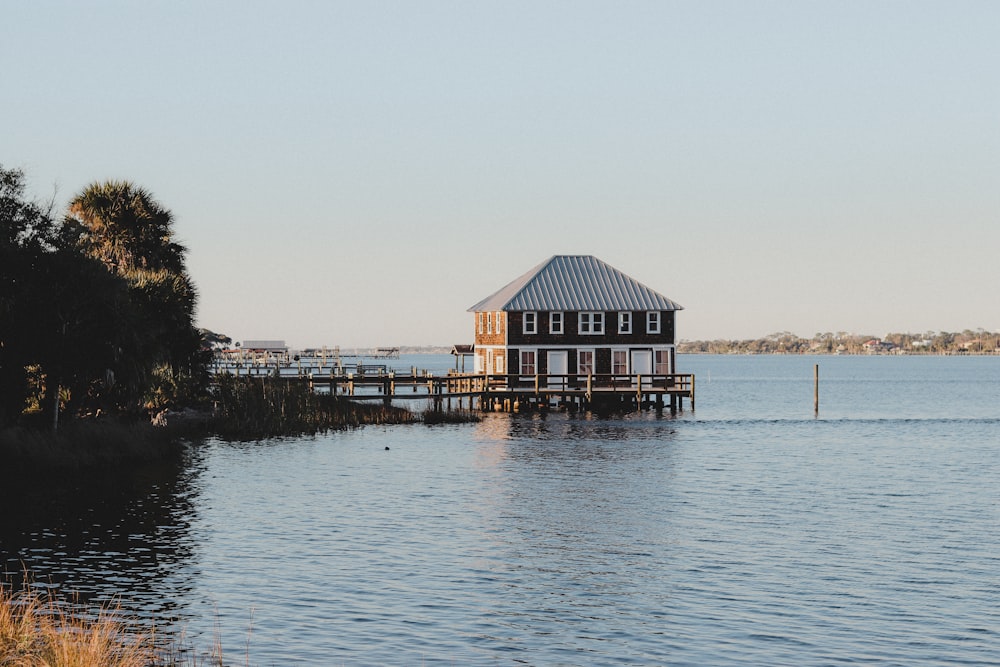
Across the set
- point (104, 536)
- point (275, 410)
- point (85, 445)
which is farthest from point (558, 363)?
point (104, 536)

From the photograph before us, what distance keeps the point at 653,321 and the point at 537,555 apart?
5345 centimetres

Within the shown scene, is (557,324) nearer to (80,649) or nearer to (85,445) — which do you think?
(85,445)

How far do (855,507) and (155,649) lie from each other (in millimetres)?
22334

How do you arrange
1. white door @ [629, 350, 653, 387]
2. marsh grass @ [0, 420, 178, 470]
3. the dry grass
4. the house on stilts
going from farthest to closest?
white door @ [629, 350, 653, 387], the house on stilts, marsh grass @ [0, 420, 178, 470], the dry grass

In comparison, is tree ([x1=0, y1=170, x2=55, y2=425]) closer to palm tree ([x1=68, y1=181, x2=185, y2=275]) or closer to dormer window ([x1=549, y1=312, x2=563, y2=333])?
palm tree ([x1=68, y1=181, x2=185, y2=275])

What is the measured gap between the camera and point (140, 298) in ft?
160

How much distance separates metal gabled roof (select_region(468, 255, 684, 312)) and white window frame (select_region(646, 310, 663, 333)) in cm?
55

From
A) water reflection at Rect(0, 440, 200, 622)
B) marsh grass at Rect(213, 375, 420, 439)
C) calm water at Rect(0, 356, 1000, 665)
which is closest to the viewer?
calm water at Rect(0, 356, 1000, 665)

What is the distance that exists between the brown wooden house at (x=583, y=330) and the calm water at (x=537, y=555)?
2831 centimetres

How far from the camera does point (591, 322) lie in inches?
3027

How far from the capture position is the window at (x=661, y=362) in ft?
256

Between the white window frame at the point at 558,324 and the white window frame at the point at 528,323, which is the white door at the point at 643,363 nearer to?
the white window frame at the point at 558,324

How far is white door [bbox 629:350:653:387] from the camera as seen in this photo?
77500mm

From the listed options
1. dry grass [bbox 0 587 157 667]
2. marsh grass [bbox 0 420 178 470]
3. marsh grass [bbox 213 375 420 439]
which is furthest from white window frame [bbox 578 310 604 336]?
dry grass [bbox 0 587 157 667]
